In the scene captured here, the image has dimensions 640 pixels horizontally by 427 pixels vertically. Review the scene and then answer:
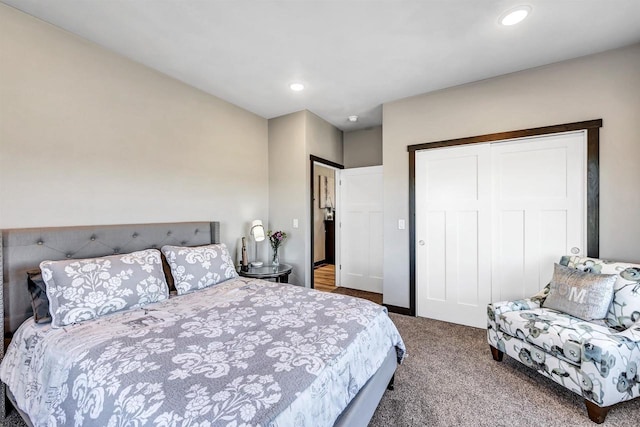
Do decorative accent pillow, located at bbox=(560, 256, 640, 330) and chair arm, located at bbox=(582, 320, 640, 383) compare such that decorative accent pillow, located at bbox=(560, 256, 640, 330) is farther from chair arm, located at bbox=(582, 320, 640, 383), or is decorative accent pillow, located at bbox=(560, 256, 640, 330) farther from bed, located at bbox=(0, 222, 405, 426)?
bed, located at bbox=(0, 222, 405, 426)

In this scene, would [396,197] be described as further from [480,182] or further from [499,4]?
[499,4]

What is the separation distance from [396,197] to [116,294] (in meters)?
2.91

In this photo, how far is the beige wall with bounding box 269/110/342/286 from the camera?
3.62 m

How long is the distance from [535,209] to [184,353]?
10.5ft

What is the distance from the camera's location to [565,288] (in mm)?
2123

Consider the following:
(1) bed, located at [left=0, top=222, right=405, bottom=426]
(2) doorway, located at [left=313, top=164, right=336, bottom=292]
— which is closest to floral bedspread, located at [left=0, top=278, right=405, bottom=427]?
(1) bed, located at [left=0, top=222, right=405, bottom=426]

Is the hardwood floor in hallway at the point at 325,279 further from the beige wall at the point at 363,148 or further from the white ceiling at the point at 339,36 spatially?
the white ceiling at the point at 339,36

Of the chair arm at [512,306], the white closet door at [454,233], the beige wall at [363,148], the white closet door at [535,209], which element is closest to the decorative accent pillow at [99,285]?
the chair arm at [512,306]

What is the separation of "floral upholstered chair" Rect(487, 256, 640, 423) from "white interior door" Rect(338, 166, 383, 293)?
2047mm

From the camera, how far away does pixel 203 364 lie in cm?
117

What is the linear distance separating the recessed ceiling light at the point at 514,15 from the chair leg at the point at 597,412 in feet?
8.39

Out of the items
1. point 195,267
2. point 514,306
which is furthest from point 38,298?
point 514,306

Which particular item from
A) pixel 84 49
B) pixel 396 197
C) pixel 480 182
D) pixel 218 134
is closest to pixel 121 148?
pixel 84 49

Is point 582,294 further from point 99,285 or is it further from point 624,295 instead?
point 99,285
